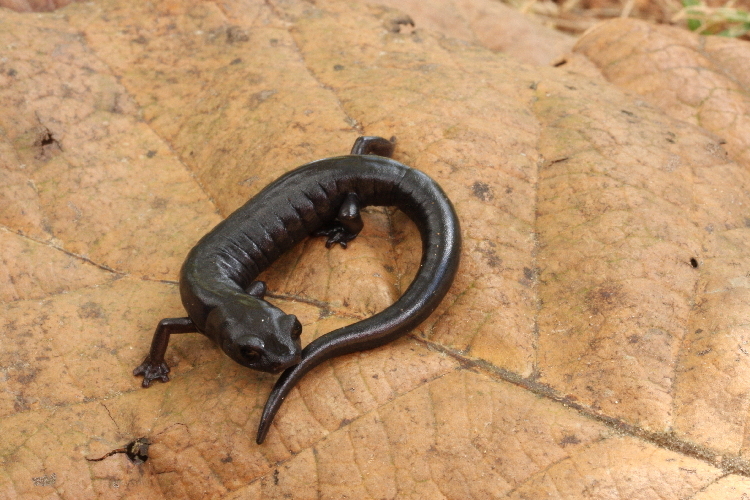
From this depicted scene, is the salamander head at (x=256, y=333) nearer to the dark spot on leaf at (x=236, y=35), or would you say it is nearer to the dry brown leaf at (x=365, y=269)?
the dry brown leaf at (x=365, y=269)

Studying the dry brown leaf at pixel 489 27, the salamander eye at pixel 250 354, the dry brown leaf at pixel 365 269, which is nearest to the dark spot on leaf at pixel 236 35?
the dry brown leaf at pixel 365 269

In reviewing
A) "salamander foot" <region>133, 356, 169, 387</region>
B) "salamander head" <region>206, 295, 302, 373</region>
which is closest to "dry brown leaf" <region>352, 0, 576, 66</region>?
"salamander head" <region>206, 295, 302, 373</region>

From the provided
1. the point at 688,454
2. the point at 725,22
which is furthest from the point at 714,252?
the point at 725,22

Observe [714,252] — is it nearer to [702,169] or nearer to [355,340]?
[702,169]

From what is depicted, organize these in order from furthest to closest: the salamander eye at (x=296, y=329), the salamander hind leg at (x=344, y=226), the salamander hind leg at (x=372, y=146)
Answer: the salamander hind leg at (x=372, y=146), the salamander hind leg at (x=344, y=226), the salamander eye at (x=296, y=329)

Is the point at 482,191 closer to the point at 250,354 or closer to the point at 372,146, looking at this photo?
the point at 372,146

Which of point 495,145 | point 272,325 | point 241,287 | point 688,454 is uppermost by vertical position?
point 495,145

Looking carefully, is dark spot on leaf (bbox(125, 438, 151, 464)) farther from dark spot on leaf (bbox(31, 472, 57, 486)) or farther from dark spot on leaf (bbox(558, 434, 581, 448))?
dark spot on leaf (bbox(558, 434, 581, 448))

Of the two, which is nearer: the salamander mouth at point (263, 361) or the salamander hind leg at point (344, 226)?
the salamander mouth at point (263, 361)
